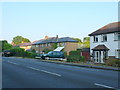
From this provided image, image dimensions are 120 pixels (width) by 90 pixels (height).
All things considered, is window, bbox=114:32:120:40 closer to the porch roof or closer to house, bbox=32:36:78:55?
the porch roof

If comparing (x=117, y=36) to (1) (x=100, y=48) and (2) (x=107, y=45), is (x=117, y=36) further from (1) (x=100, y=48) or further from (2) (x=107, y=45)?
(1) (x=100, y=48)

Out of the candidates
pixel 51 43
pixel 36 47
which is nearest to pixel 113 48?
pixel 51 43

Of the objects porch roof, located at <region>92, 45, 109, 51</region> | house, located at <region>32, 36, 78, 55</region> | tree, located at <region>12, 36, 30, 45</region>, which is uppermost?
tree, located at <region>12, 36, 30, 45</region>

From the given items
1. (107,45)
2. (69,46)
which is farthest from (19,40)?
(107,45)

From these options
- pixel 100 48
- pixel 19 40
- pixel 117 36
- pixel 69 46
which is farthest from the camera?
pixel 19 40

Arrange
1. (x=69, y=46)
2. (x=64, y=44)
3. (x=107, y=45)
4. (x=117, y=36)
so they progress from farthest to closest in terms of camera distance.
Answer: (x=69, y=46), (x=64, y=44), (x=107, y=45), (x=117, y=36)

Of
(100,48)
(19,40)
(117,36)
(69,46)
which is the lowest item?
(100,48)

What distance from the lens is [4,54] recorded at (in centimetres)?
6106

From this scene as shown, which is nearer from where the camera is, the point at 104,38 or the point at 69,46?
the point at 104,38

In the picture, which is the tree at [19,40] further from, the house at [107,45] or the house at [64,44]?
the house at [107,45]

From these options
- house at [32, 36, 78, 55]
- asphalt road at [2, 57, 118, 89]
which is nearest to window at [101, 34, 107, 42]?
asphalt road at [2, 57, 118, 89]

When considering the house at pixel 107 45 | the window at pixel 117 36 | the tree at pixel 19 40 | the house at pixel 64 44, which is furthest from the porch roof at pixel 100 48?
the tree at pixel 19 40

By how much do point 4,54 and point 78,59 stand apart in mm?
36316

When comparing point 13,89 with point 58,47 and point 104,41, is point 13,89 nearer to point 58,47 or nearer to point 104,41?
point 104,41
